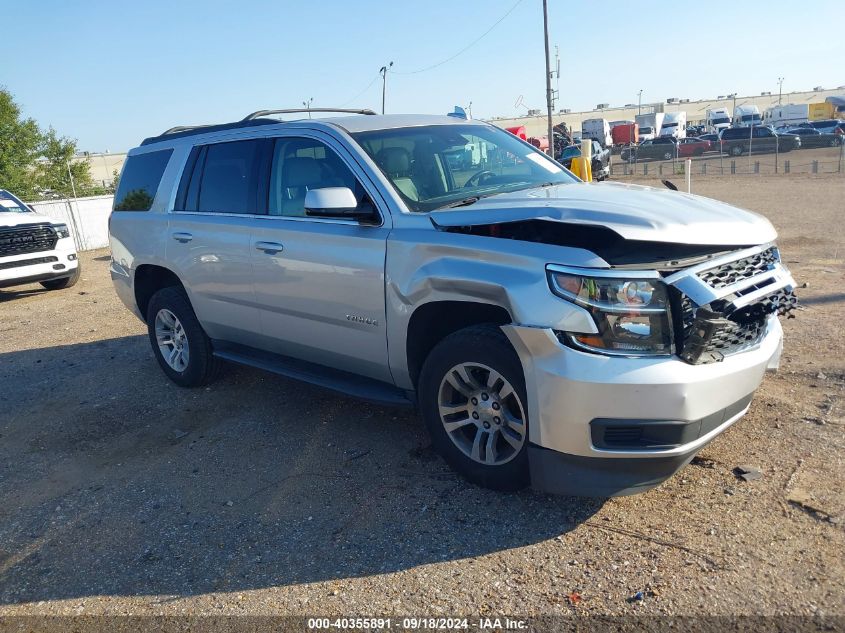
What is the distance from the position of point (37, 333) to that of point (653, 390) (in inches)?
324

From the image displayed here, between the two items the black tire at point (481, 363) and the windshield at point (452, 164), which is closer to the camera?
the black tire at point (481, 363)

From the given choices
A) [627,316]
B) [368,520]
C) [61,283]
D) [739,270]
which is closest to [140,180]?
[368,520]

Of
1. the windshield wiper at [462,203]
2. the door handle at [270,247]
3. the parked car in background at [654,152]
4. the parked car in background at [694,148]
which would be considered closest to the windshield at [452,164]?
the windshield wiper at [462,203]

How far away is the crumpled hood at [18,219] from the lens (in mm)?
11107

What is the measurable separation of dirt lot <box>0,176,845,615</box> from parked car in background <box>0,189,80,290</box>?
616cm

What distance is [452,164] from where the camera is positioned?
4.70 meters

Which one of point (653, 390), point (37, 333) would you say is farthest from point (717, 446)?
point (37, 333)

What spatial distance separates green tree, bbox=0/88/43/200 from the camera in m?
28.7

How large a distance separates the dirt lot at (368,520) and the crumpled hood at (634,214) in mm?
1314

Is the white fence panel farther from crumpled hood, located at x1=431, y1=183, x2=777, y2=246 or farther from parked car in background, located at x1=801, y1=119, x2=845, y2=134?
parked car in background, located at x1=801, y1=119, x2=845, y2=134

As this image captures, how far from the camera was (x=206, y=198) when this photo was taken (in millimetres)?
5496

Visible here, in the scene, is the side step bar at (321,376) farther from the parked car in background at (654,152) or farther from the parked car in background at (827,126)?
the parked car in background at (827,126)

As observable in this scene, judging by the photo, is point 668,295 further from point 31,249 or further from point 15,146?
point 15,146

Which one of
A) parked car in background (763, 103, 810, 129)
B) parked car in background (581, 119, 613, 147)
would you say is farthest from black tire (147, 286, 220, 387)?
parked car in background (763, 103, 810, 129)
